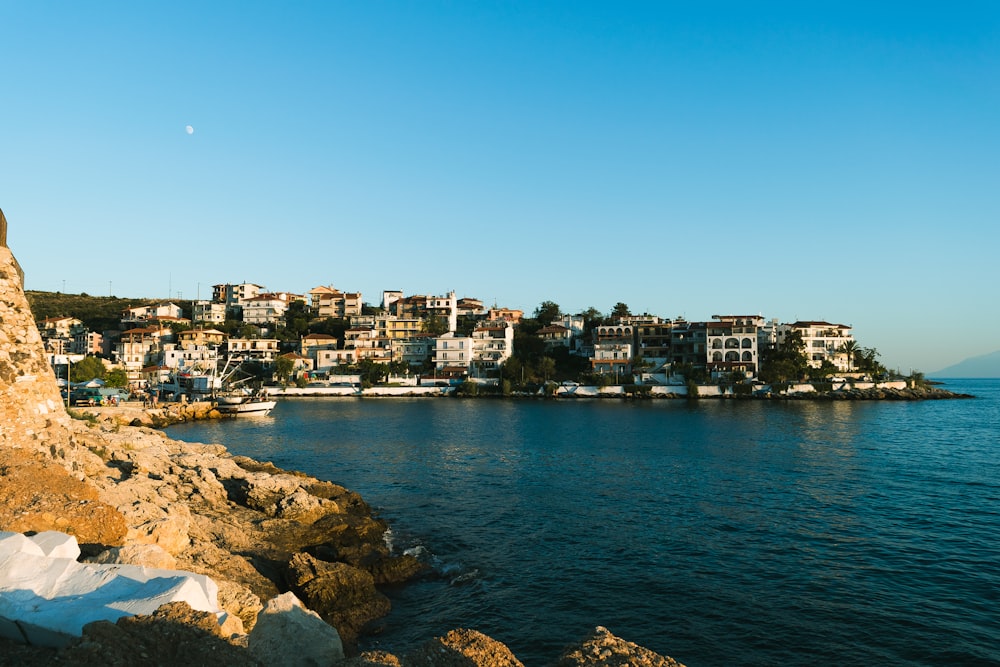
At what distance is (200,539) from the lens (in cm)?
1565

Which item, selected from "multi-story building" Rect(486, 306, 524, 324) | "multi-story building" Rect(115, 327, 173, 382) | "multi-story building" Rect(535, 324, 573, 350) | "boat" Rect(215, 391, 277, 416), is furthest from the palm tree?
"multi-story building" Rect(115, 327, 173, 382)

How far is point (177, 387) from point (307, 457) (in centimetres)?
5780

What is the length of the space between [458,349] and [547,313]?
40.2 m

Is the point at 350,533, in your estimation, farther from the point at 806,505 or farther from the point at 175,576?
the point at 806,505

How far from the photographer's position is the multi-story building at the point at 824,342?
105625 mm

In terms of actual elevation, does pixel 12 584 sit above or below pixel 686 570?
above

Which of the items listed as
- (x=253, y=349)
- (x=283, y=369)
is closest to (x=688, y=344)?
(x=283, y=369)

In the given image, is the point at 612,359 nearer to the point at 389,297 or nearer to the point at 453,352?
the point at 453,352

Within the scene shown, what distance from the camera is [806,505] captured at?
26484 millimetres

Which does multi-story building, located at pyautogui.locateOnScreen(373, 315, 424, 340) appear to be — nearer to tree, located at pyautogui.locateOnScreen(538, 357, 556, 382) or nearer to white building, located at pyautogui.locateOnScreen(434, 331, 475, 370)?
white building, located at pyautogui.locateOnScreen(434, 331, 475, 370)

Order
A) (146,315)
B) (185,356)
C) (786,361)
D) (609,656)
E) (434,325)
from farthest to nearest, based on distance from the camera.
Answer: (146,315)
(434,325)
(185,356)
(786,361)
(609,656)

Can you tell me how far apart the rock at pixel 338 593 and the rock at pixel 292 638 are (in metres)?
5.90

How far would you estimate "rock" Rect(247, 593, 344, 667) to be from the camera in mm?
7797

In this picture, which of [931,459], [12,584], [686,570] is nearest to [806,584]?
[686,570]
